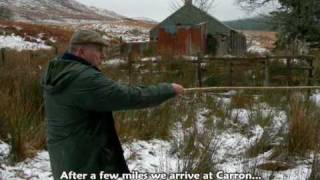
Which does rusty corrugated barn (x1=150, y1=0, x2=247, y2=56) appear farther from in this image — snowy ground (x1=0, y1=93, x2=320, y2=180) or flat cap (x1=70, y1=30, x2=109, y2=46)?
flat cap (x1=70, y1=30, x2=109, y2=46)

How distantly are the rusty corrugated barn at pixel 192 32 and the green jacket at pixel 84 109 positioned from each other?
26808mm

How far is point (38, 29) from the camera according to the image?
43844mm

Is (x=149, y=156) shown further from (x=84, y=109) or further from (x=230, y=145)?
(x=84, y=109)

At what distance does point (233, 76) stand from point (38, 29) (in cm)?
3206

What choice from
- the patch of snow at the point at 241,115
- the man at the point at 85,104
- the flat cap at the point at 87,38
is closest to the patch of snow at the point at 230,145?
the patch of snow at the point at 241,115

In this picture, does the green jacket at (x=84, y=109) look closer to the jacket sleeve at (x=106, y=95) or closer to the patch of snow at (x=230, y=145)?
the jacket sleeve at (x=106, y=95)

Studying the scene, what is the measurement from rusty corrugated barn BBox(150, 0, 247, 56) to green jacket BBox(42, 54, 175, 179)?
88.0 feet

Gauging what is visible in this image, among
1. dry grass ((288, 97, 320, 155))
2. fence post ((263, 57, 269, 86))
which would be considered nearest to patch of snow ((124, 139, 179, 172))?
dry grass ((288, 97, 320, 155))

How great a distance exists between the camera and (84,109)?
128 inches

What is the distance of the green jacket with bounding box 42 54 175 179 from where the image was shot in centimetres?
321

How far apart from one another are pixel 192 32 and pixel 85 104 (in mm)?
28438

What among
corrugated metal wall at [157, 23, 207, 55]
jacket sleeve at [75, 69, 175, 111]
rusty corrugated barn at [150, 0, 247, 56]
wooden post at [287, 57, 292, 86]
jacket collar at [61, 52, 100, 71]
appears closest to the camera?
jacket sleeve at [75, 69, 175, 111]

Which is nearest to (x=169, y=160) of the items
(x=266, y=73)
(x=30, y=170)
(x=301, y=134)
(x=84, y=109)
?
(x=30, y=170)

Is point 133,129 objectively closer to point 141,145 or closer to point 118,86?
point 141,145
